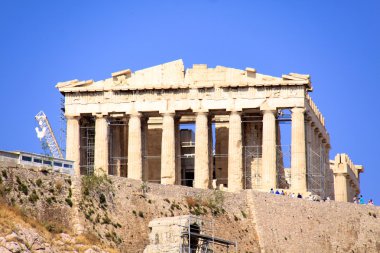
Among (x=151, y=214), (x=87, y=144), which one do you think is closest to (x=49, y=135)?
(x=87, y=144)

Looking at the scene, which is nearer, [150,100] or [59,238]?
[59,238]

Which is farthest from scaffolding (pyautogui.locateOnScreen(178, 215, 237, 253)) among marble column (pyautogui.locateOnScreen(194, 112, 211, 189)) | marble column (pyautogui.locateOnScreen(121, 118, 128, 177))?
marble column (pyautogui.locateOnScreen(121, 118, 128, 177))

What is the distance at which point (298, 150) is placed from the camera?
112188 millimetres

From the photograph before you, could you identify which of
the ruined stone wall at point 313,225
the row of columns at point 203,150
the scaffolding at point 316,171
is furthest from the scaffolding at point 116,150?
the ruined stone wall at point 313,225

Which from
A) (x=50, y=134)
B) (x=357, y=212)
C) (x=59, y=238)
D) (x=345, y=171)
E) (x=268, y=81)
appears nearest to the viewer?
(x=59, y=238)

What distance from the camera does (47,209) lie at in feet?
276

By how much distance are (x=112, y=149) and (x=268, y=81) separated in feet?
44.0

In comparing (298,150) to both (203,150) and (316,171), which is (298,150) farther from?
(316,171)

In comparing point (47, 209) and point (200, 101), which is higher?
point (200, 101)

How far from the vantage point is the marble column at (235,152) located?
112 m

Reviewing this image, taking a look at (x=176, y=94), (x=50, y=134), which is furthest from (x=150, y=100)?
(x=50, y=134)

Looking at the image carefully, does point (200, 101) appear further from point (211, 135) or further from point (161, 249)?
point (161, 249)

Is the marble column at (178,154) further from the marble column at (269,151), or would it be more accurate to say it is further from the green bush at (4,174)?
the green bush at (4,174)

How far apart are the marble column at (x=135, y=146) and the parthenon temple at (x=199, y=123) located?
72 millimetres
